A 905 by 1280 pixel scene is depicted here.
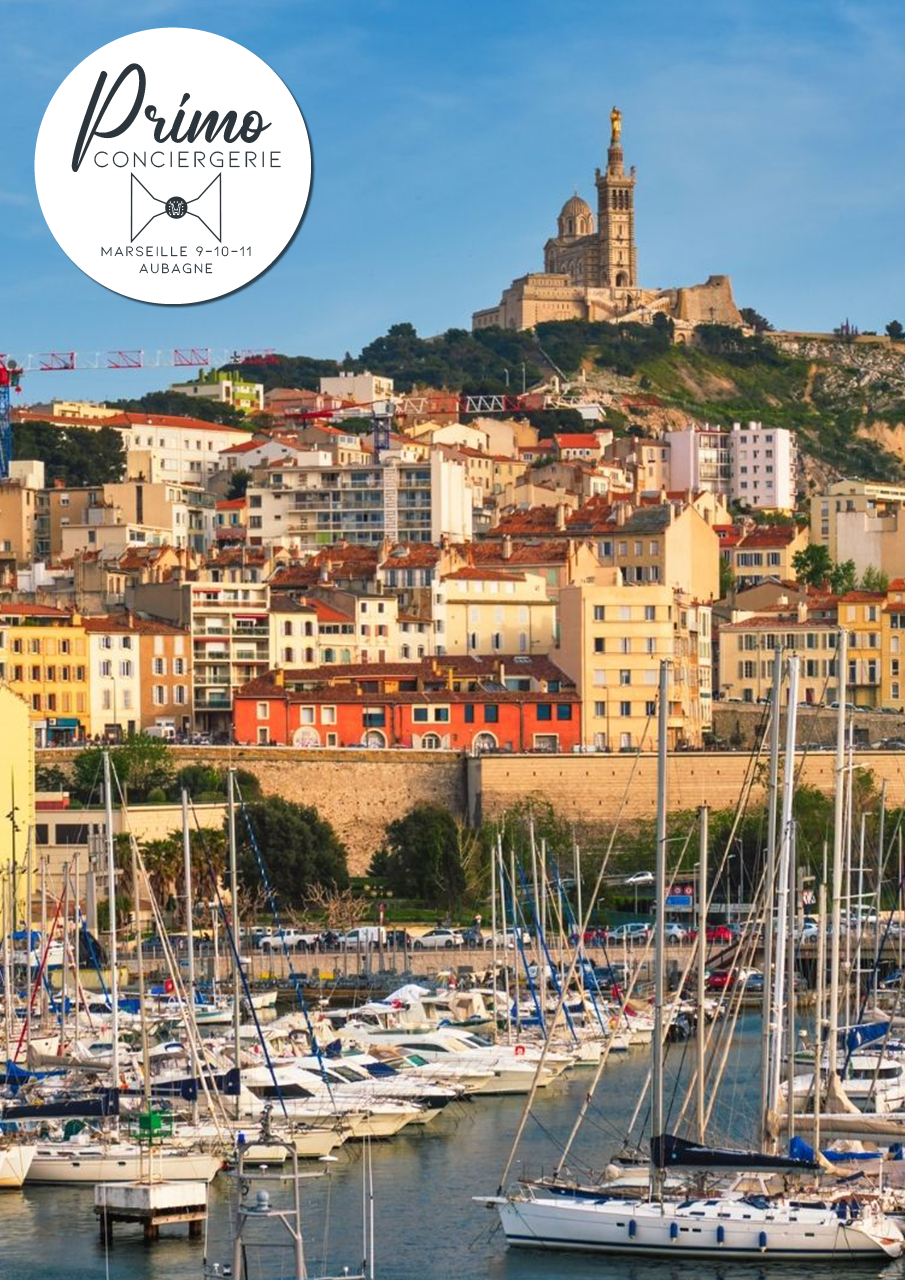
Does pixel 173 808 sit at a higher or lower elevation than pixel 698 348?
lower

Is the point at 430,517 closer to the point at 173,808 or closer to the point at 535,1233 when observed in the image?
the point at 173,808

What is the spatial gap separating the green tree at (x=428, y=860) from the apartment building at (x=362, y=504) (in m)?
34.4

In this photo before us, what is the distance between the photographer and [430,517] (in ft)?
358

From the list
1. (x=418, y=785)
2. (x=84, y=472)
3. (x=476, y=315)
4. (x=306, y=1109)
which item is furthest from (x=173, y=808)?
(x=476, y=315)

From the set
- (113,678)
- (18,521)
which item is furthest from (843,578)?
(113,678)

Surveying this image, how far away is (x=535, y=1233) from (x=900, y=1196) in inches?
169

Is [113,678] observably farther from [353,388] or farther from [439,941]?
[353,388]

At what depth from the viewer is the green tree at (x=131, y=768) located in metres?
75.8

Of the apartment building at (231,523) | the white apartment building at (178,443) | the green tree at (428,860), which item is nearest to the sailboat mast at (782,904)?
the green tree at (428,860)

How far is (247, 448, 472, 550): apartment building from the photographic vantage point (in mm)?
109500

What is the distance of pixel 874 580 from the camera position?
110 m

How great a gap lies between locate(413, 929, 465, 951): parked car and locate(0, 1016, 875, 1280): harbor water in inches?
654

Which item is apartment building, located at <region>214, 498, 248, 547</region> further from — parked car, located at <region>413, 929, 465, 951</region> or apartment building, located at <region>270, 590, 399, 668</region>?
parked car, located at <region>413, 929, 465, 951</region>

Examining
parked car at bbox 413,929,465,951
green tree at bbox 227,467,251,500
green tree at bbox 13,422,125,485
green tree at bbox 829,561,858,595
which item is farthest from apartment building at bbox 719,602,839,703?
green tree at bbox 13,422,125,485
